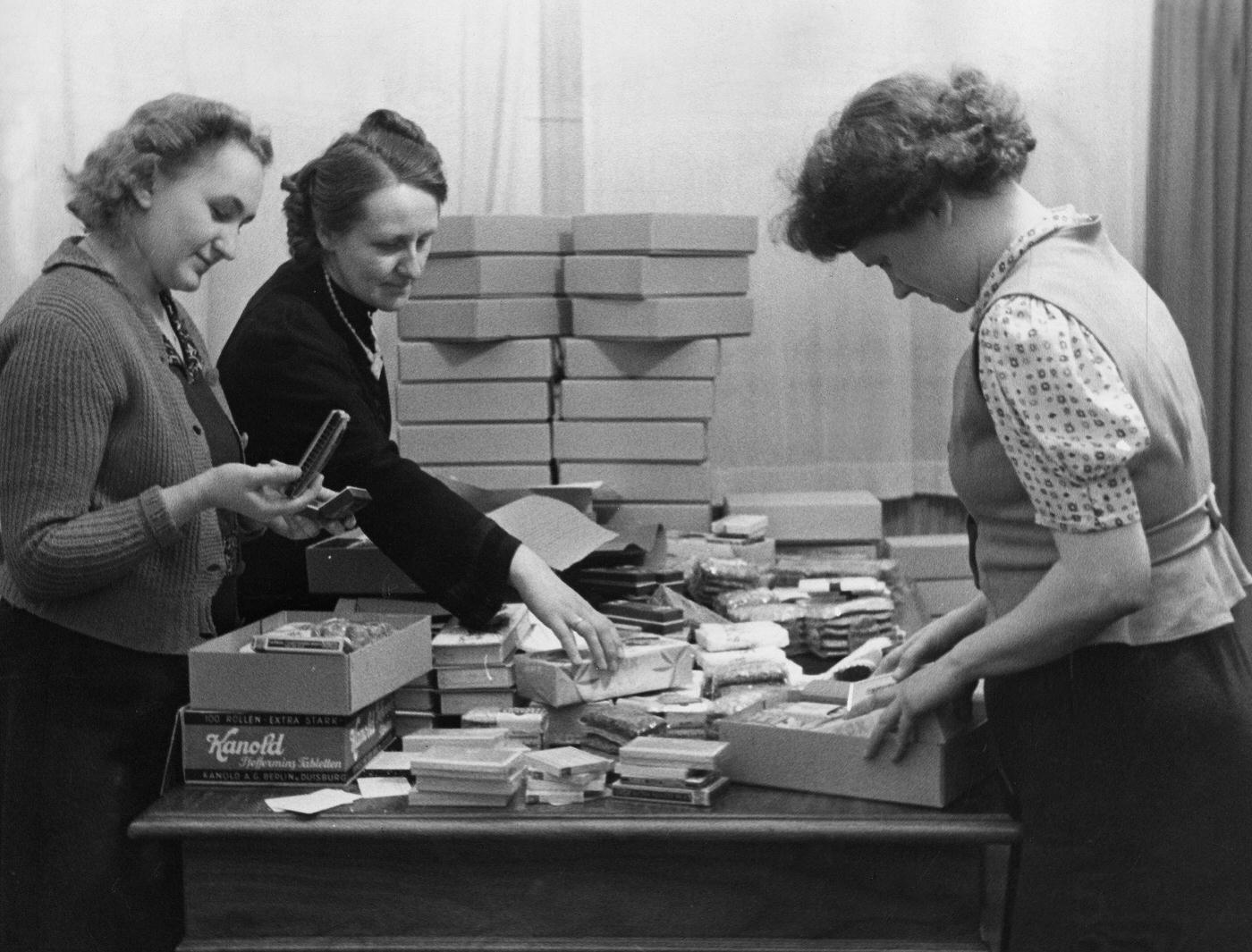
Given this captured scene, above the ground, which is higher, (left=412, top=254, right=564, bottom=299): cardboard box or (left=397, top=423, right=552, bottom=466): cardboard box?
(left=412, top=254, right=564, bottom=299): cardboard box

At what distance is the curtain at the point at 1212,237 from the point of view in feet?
9.34

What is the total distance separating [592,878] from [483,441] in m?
1.76

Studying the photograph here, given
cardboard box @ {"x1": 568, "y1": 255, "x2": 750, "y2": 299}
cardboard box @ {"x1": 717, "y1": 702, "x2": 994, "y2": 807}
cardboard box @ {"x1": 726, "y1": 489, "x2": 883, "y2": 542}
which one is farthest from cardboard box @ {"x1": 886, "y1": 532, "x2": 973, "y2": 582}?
cardboard box @ {"x1": 717, "y1": 702, "x2": 994, "y2": 807}

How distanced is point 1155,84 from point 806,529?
3.95ft

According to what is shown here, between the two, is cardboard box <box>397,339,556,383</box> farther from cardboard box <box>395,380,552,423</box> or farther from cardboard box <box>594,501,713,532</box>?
cardboard box <box>594,501,713,532</box>

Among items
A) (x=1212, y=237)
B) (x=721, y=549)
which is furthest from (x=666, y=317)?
(x=1212, y=237)

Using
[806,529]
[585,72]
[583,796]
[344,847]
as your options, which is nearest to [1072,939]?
[583,796]

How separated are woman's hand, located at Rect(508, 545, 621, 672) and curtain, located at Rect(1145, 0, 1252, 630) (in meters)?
1.59

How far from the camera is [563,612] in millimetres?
1804

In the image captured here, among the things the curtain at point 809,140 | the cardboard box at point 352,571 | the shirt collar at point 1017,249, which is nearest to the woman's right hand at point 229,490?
the cardboard box at point 352,571

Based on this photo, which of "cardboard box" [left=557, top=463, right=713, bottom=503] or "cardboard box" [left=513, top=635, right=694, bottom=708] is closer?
"cardboard box" [left=513, top=635, right=694, bottom=708]

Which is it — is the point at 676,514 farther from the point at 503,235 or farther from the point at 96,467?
the point at 96,467

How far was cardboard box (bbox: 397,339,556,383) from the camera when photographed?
312 centimetres

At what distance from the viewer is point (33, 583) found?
1.62 metres
